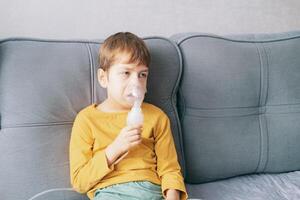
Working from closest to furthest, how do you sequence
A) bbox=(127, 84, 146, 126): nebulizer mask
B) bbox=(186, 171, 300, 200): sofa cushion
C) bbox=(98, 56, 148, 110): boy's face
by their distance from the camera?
bbox=(127, 84, 146, 126): nebulizer mask < bbox=(98, 56, 148, 110): boy's face < bbox=(186, 171, 300, 200): sofa cushion

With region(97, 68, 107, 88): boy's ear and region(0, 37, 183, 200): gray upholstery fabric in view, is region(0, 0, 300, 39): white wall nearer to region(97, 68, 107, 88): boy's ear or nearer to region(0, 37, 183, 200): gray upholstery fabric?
region(0, 37, 183, 200): gray upholstery fabric

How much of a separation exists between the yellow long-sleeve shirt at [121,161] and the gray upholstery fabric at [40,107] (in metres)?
0.07

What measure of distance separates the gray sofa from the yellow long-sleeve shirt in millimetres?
88

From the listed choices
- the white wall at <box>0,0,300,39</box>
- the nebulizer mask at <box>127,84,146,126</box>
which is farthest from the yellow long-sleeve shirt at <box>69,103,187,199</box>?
Answer: the white wall at <box>0,0,300,39</box>

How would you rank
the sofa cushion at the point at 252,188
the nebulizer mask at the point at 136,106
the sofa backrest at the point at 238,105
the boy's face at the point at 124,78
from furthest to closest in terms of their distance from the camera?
the sofa backrest at the point at 238,105 < the sofa cushion at the point at 252,188 < the boy's face at the point at 124,78 < the nebulizer mask at the point at 136,106

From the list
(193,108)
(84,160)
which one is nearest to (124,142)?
(84,160)

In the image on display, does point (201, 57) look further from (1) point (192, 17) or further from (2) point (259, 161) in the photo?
(2) point (259, 161)

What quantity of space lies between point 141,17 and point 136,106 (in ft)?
2.30

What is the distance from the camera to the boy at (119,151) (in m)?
1.07

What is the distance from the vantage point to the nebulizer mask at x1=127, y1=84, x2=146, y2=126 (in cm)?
98

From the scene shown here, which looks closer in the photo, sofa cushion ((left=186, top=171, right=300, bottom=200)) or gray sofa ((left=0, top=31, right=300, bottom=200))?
gray sofa ((left=0, top=31, right=300, bottom=200))

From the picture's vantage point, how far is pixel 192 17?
5.46 ft

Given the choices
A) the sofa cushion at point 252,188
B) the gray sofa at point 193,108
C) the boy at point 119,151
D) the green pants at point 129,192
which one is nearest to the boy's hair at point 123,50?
the boy at point 119,151

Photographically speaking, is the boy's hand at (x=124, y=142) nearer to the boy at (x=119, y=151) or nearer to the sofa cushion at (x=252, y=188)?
the boy at (x=119, y=151)
